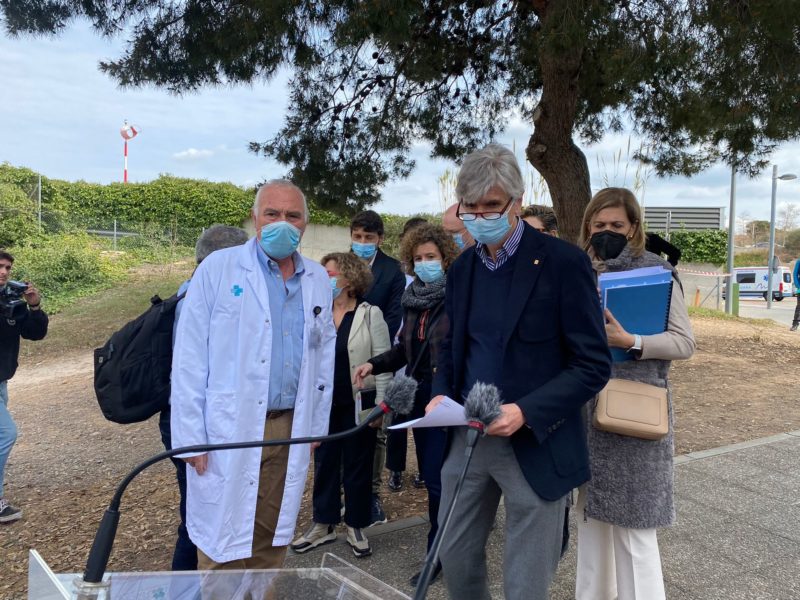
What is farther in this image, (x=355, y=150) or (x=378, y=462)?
(x=355, y=150)

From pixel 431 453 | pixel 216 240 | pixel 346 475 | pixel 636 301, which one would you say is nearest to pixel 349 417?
pixel 346 475

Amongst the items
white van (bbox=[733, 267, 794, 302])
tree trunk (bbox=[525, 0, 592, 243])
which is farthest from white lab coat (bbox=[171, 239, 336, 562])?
white van (bbox=[733, 267, 794, 302])

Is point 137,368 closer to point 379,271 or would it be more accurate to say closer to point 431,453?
point 431,453

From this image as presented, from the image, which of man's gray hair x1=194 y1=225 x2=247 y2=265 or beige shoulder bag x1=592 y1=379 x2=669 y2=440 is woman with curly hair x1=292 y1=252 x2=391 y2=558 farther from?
beige shoulder bag x1=592 y1=379 x2=669 y2=440

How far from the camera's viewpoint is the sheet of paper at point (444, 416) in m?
1.76

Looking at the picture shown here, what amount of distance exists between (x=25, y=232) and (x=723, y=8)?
734 inches

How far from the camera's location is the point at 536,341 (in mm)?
1932

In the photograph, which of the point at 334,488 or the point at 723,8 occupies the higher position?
the point at 723,8

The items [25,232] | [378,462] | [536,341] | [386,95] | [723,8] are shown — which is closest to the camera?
[536,341]

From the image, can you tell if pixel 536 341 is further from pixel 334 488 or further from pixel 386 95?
pixel 386 95

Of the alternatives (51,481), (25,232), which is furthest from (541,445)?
(25,232)

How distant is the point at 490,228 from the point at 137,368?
1.62m

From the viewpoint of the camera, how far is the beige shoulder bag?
2.38 m

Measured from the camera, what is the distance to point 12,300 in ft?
14.1
